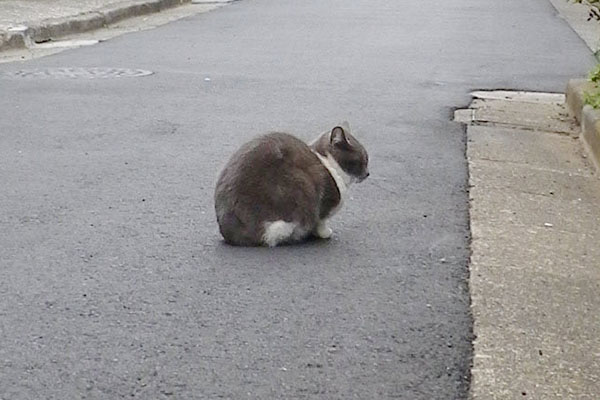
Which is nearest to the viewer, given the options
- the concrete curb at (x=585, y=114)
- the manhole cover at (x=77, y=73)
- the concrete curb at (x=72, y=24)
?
the concrete curb at (x=585, y=114)

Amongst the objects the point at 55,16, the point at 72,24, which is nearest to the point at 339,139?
the point at 72,24

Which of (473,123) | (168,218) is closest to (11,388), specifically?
(168,218)

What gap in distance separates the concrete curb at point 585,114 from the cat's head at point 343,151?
7.71 ft

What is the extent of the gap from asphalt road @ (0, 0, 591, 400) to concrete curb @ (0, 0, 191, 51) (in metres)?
1.59

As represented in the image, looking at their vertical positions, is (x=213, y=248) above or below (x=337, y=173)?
below

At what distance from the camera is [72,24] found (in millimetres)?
14695

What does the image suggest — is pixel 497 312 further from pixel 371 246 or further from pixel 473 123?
pixel 473 123

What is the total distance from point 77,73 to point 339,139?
5708 millimetres

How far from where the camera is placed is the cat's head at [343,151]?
5.50 metres

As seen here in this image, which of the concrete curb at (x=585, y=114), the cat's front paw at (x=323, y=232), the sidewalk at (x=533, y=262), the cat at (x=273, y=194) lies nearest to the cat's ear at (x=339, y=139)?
the cat at (x=273, y=194)

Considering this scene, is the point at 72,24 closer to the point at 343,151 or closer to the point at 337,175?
the point at 343,151

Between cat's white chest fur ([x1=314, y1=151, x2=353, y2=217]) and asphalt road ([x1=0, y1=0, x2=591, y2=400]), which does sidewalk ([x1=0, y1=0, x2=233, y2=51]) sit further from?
cat's white chest fur ([x1=314, y1=151, x2=353, y2=217])

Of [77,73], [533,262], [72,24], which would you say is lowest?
[72,24]

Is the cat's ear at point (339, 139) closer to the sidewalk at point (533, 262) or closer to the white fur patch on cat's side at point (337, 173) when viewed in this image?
the white fur patch on cat's side at point (337, 173)
